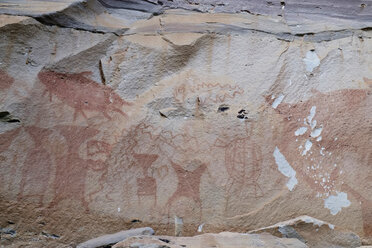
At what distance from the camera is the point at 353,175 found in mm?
3020

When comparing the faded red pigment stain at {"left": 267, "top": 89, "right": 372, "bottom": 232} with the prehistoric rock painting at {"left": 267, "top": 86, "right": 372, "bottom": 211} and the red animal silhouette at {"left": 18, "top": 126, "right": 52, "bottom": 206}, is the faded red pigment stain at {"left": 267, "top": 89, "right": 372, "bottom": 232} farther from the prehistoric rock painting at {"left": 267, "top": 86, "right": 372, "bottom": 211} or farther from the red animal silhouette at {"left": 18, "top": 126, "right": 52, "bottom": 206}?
the red animal silhouette at {"left": 18, "top": 126, "right": 52, "bottom": 206}

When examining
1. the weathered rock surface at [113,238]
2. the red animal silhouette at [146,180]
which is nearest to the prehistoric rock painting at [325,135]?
the red animal silhouette at [146,180]

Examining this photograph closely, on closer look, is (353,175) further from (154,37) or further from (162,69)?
(154,37)

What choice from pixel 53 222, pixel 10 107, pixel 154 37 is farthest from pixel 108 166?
pixel 154 37

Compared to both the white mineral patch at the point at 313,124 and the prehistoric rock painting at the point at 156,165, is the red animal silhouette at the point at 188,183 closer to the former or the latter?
the prehistoric rock painting at the point at 156,165

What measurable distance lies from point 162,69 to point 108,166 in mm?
1017

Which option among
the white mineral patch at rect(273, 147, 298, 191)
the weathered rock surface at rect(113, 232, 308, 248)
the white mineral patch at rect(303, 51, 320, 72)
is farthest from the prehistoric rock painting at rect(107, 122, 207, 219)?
the white mineral patch at rect(303, 51, 320, 72)

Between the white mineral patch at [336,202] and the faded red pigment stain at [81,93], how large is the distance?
185 centimetres

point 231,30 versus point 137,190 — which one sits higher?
point 231,30

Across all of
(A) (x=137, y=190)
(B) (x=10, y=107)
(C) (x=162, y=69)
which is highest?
(C) (x=162, y=69)

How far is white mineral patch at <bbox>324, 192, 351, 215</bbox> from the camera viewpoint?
293cm

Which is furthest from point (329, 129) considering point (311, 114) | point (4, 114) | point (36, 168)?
point (4, 114)

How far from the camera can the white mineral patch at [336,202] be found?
2926 mm

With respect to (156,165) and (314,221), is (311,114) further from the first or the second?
(156,165)
